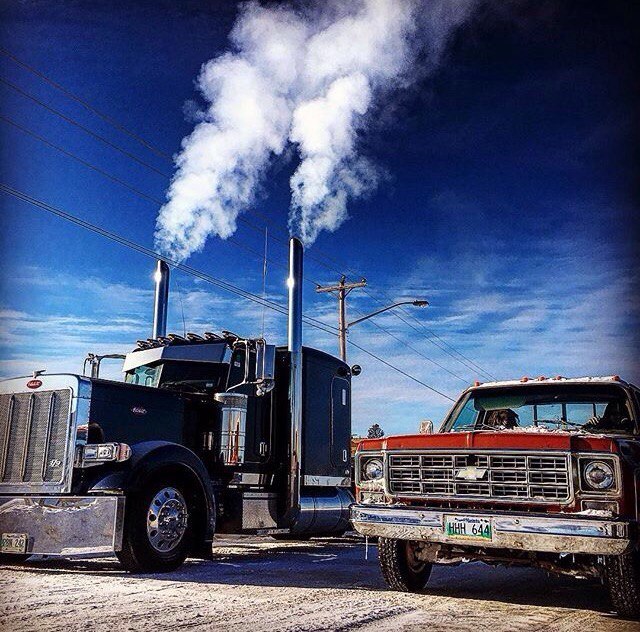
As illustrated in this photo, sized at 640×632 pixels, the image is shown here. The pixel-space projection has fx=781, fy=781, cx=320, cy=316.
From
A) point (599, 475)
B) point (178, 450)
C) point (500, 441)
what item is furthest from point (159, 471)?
point (599, 475)

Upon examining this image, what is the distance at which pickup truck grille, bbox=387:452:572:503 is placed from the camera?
5.55 m

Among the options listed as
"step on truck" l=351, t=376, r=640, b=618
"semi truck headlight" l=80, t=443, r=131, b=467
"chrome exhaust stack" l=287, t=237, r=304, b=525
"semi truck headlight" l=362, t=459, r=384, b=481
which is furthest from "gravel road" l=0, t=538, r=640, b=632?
"chrome exhaust stack" l=287, t=237, r=304, b=525

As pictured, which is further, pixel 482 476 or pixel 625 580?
pixel 482 476

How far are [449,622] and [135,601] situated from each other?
7.87 feet

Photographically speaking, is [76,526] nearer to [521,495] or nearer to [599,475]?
[521,495]

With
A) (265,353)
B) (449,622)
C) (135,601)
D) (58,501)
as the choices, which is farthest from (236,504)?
(449,622)

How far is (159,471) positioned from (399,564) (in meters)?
2.86

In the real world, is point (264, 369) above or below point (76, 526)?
above

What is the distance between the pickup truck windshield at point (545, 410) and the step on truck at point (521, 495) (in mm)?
12

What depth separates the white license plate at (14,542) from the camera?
7.50 m

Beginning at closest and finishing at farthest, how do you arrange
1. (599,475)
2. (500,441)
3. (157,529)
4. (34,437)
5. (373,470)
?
1. (599,475)
2. (500,441)
3. (373,470)
4. (157,529)
5. (34,437)

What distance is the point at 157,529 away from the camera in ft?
25.7

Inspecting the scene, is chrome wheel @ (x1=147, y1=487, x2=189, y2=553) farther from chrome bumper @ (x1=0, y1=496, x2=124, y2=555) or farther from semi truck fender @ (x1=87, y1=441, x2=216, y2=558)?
chrome bumper @ (x1=0, y1=496, x2=124, y2=555)

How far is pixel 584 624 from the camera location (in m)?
5.22
